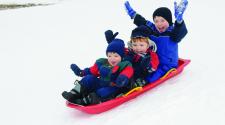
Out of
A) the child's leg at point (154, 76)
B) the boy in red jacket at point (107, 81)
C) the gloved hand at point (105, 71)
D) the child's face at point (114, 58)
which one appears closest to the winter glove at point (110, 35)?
the boy in red jacket at point (107, 81)

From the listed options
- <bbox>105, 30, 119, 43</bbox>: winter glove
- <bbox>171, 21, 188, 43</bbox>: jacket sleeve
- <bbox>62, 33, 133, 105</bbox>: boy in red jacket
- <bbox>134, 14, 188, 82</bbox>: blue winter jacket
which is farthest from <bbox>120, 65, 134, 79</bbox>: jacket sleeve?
<bbox>171, 21, 188, 43</bbox>: jacket sleeve

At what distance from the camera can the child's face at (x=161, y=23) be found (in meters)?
5.13

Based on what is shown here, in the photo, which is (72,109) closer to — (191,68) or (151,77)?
(151,77)

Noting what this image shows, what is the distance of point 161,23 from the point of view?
515 cm

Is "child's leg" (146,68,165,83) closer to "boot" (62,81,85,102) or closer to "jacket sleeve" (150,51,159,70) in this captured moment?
"jacket sleeve" (150,51,159,70)

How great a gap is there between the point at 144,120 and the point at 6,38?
5.18 m

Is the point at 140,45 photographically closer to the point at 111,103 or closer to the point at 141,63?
the point at 141,63

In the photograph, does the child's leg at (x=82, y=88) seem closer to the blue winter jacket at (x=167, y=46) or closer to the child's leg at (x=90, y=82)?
the child's leg at (x=90, y=82)

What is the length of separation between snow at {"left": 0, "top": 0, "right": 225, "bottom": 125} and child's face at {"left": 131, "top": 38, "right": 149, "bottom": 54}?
1.66ft

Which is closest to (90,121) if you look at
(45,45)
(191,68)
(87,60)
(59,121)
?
(59,121)

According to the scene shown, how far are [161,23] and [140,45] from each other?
0.47 m

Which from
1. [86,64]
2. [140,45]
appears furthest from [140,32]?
[86,64]

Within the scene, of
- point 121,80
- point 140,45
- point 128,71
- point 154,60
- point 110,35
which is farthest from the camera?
point 110,35

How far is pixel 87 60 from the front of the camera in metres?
6.79
